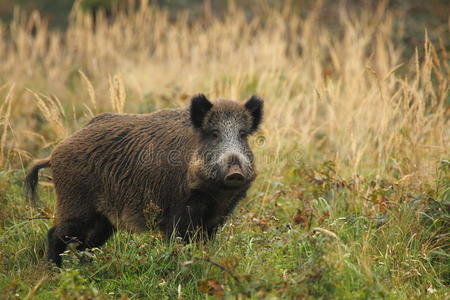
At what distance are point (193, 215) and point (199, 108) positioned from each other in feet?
2.74

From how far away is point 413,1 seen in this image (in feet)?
47.2

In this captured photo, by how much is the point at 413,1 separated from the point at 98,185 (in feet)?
35.7

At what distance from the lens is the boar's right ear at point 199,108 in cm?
509

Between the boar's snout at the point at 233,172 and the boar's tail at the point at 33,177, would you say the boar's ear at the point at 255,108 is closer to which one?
the boar's snout at the point at 233,172

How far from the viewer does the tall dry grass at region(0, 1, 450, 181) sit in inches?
264

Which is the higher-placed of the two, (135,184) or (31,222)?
(135,184)

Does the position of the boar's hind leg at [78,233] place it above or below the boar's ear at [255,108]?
below

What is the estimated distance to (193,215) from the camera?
5016 mm

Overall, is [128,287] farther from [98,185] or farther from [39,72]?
[39,72]

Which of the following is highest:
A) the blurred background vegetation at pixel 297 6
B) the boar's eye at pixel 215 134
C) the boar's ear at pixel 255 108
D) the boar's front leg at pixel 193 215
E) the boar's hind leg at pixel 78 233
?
the boar's ear at pixel 255 108

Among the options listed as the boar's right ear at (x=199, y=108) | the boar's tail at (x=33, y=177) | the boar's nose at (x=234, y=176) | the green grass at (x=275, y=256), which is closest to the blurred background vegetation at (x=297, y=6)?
the green grass at (x=275, y=256)

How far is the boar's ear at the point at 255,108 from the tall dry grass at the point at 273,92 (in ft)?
Result: 4.00

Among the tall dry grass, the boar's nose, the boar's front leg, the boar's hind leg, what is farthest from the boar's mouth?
the tall dry grass

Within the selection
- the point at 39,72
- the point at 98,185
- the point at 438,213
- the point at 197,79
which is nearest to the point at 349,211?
the point at 438,213
